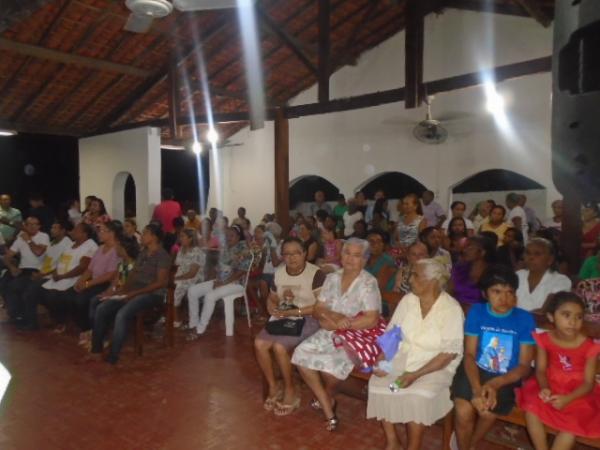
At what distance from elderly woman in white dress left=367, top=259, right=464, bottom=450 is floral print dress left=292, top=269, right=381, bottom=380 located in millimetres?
303

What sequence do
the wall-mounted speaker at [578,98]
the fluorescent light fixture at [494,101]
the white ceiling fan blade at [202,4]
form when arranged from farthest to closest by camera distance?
the fluorescent light fixture at [494,101] < the white ceiling fan blade at [202,4] < the wall-mounted speaker at [578,98]

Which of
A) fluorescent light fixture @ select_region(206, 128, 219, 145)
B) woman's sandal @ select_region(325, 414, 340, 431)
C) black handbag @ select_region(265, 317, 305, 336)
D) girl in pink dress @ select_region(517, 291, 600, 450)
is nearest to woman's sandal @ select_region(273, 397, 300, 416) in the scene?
woman's sandal @ select_region(325, 414, 340, 431)

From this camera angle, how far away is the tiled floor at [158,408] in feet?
9.48

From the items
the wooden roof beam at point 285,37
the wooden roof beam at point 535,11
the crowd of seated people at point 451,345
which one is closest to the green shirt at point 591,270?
the crowd of seated people at point 451,345

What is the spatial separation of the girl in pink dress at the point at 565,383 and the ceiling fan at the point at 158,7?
9.05 feet

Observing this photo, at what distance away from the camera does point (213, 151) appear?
41.7ft

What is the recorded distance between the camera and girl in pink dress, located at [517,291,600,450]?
225 cm

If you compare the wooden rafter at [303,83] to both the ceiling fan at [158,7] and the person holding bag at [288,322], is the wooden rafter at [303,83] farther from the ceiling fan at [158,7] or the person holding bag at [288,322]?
the person holding bag at [288,322]

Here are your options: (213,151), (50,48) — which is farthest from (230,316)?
(213,151)

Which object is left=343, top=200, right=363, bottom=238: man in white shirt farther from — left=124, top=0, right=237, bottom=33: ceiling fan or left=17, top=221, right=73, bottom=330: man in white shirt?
left=124, top=0, right=237, bottom=33: ceiling fan

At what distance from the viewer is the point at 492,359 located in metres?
2.54

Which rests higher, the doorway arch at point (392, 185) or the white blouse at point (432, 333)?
the doorway arch at point (392, 185)

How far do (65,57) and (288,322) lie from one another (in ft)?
20.4

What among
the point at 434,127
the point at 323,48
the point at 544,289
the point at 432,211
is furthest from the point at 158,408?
the point at 434,127
